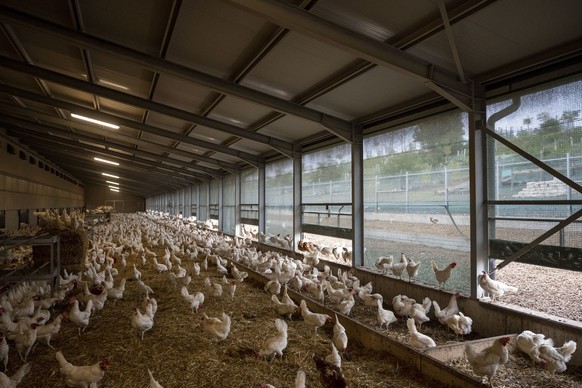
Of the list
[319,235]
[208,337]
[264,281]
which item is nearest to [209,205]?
[319,235]

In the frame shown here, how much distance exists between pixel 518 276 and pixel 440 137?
7.89ft

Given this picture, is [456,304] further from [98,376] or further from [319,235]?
[319,235]

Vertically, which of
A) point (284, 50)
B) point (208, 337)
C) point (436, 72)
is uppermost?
point (284, 50)

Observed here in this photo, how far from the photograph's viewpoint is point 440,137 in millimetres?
5797

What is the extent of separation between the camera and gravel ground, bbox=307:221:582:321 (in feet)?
15.1

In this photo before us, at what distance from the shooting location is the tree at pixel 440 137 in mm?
5496

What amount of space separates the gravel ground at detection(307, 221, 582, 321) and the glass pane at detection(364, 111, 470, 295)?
0.05ft

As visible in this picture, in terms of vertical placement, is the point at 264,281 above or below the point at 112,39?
below

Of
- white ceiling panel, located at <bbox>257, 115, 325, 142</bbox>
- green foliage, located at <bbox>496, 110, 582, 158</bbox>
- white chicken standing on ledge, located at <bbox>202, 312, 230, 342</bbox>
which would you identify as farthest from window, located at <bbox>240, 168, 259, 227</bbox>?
green foliage, located at <bbox>496, 110, 582, 158</bbox>

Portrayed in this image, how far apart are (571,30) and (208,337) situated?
536 centimetres

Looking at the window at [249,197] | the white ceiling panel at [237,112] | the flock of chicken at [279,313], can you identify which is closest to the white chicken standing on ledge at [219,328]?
the flock of chicken at [279,313]

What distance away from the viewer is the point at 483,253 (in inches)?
202

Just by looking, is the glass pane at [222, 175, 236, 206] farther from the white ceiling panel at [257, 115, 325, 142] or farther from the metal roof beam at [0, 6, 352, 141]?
the metal roof beam at [0, 6, 352, 141]

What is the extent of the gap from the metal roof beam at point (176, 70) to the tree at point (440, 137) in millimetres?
1866
